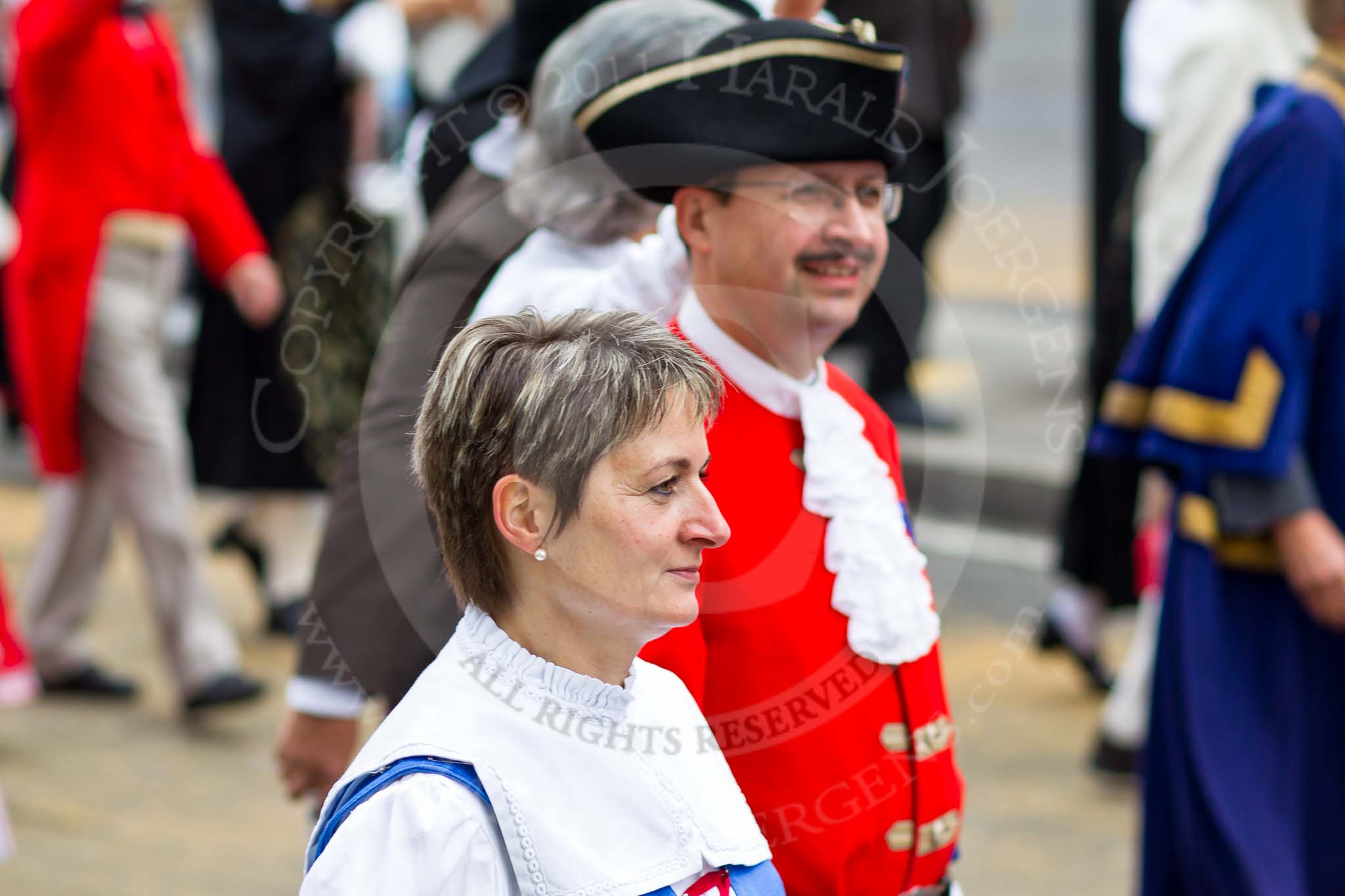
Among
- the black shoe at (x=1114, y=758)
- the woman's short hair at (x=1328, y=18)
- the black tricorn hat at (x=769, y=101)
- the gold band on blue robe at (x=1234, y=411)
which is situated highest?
the black tricorn hat at (x=769, y=101)

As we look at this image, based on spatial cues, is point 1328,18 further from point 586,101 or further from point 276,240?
point 276,240

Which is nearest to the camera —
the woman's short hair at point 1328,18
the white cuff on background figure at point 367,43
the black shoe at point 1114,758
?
the woman's short hair at point 1328,18

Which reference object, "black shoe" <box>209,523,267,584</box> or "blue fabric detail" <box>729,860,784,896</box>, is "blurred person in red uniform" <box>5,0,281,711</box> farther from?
"blue fabric detail" <box>729,860,784,896</box>

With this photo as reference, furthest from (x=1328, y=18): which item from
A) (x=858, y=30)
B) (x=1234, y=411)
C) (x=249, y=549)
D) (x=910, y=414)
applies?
(x=249, y=549)

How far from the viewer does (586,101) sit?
86.0 inches

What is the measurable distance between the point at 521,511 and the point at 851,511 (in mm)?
541

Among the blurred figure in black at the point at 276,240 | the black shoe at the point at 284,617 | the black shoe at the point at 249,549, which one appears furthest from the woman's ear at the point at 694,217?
the black shoe at the point at 249,549

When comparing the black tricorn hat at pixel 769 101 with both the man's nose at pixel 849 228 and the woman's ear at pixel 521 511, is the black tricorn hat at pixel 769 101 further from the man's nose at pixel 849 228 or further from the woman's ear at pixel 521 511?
the woman's ear at pixel 521 511

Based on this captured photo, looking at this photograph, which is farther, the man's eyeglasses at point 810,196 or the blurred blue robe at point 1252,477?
the blurred blue robe at point 1252,477

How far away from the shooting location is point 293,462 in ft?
18.8

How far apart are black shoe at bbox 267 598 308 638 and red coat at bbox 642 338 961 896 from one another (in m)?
3.84

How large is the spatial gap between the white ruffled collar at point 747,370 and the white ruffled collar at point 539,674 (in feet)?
1.59

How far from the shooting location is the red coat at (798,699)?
1939mm

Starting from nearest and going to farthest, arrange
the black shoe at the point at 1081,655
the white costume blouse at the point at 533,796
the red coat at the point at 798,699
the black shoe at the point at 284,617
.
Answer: the white costume blouse at the point at 533,796
the red coat at the point at 798,699
the black shoe at the point at 1081,655
the black shoe at the point at 284,617
